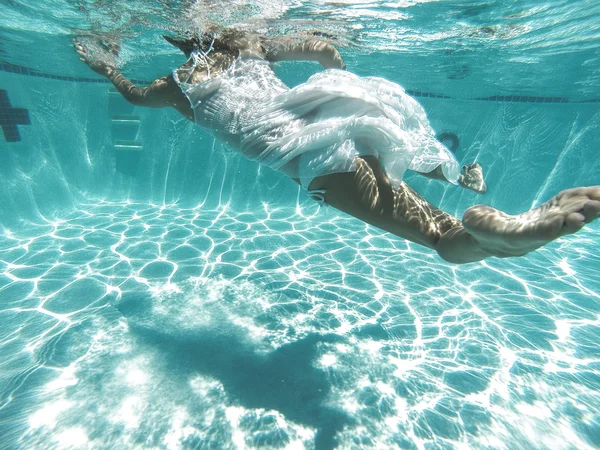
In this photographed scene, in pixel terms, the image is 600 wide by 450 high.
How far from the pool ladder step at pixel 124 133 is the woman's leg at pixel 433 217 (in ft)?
39.8

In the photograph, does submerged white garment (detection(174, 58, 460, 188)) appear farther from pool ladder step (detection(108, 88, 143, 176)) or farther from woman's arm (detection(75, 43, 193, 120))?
pool ladder step (detection(108, 88, 143, 176))

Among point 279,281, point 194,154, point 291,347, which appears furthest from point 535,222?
point 194,154

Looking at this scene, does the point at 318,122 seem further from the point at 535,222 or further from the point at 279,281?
the point at 279,281

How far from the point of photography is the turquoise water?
3496 millimetres

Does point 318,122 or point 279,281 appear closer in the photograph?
point 318,122

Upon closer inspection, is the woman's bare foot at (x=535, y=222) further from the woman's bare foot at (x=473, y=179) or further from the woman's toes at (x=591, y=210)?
the woman's bare foot at (x=473, y=179)

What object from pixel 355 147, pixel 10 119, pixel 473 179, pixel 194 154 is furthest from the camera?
pixel 194 154

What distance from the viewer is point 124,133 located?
39.0 ft

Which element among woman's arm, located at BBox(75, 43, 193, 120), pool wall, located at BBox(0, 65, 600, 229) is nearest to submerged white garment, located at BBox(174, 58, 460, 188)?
woman's arm, located at BBox(75, 43, 193, 120)

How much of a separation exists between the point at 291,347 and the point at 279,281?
6.13ft

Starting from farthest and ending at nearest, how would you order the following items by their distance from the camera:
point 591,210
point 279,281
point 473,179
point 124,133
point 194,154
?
point 194,154 < point 124,133 < point 279,281 < point 473,179 < point 591,210

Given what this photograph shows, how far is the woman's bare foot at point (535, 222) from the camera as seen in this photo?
1.54 m

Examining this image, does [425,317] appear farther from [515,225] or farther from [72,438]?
[72,438]

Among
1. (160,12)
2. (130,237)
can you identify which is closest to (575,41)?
(160,12)
